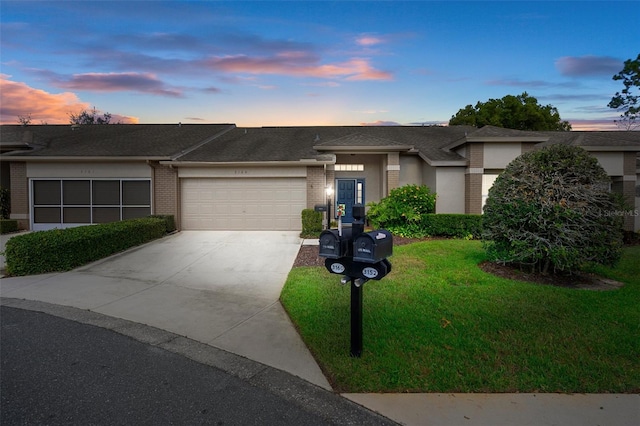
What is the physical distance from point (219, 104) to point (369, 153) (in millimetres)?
8659

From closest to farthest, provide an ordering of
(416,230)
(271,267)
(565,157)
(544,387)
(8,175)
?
1. (544,387)
2. (565,157)
3. (271,267)
4. (416,230)
5. (8,175)

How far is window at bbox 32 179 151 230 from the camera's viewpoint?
14.9 metres

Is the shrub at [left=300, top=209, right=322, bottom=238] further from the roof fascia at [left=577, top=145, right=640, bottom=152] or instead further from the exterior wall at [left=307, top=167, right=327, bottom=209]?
the roof fascia at [left=577, top=145, right=640, bottom=152]

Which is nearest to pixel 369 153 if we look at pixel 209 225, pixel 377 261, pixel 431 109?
pixel 431 109

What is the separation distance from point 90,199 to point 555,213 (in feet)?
52.8

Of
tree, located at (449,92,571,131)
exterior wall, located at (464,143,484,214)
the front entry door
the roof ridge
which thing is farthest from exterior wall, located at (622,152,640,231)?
the roof ridge

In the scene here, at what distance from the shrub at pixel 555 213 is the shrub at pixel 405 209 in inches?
203

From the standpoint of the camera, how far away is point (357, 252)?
146 inches

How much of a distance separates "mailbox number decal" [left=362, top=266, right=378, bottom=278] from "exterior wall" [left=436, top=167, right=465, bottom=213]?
12.3 m

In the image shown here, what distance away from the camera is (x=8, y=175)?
16.1 m

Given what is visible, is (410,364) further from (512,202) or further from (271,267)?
(271,267)

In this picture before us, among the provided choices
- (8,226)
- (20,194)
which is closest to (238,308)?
(8,226)

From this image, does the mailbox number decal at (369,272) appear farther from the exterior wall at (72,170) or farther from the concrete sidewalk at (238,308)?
the exterior wall at (72,170)

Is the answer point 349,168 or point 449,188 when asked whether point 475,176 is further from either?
point 349,168
